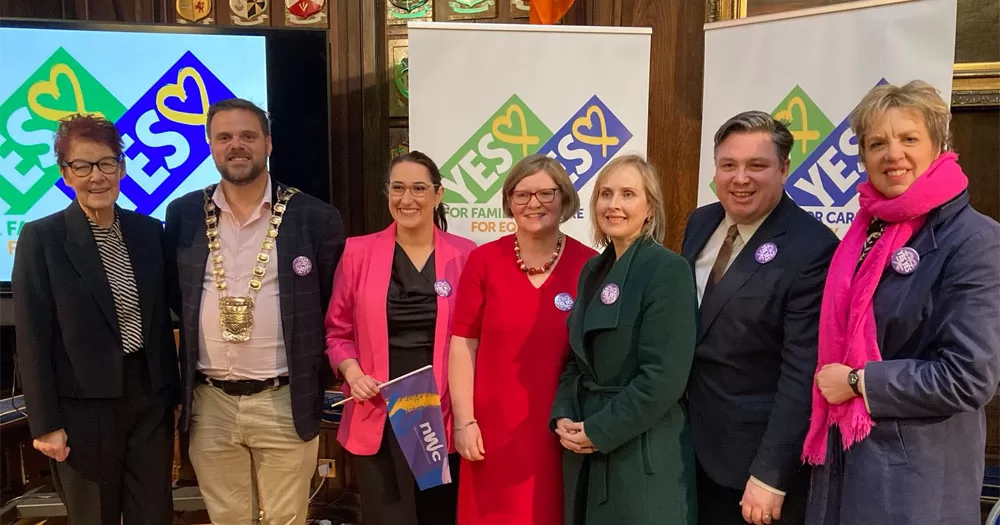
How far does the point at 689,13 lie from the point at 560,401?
93.5 inches

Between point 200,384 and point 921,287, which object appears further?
point 200,384

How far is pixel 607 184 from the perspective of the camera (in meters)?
1.53

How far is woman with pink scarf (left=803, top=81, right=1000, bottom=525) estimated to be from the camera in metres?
1.15

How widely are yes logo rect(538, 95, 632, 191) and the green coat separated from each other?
1333 mm

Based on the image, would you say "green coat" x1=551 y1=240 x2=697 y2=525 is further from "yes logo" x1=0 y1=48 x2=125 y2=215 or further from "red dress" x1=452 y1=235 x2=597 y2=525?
"yes logo" x1=0 y1=48 x2=125 y2=215

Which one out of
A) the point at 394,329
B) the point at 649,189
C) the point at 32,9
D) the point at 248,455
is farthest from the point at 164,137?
the point at 649,189

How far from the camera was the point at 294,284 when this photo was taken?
1.95m

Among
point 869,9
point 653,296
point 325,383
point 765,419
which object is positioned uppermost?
point 869,9

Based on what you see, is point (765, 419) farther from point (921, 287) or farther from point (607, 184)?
point (607, 184)

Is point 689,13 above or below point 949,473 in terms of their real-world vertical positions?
above

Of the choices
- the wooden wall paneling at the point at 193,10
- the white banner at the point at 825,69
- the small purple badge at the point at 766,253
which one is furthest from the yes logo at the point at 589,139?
the wooden wall paneling at the point at 193,10

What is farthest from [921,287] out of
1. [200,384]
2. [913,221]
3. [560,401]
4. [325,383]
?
[200,384]

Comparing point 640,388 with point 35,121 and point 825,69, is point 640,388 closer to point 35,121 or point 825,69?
point 825,69

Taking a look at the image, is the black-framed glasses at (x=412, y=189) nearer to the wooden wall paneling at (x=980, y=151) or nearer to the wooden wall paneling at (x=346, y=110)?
the wooden wall paneling at (x=346, y=110)
